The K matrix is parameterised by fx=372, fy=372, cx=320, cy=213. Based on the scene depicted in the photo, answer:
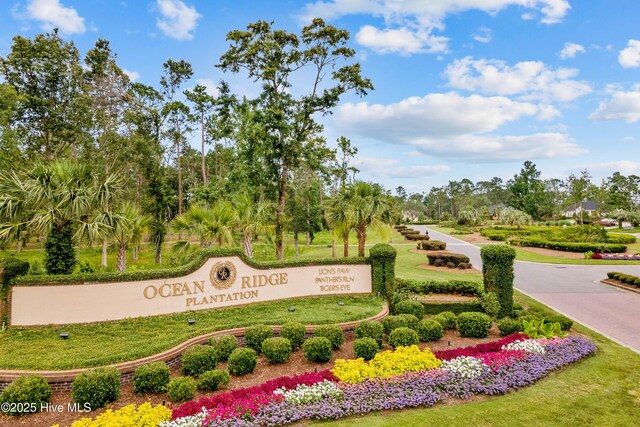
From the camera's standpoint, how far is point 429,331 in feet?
34.3

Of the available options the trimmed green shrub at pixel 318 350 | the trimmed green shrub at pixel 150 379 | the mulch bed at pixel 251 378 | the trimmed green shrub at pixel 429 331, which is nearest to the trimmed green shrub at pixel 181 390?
the mulch bed at pixel 251 378

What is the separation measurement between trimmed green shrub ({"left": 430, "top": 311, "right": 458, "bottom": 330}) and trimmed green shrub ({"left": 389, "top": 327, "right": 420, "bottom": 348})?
6.02 feet

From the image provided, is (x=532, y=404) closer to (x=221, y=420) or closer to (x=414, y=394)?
(x=414, y=394)

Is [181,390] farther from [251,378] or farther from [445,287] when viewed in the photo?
[445,287]

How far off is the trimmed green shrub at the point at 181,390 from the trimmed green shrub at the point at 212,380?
314 mm

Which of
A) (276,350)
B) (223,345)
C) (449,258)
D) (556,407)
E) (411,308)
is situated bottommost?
(556,407)

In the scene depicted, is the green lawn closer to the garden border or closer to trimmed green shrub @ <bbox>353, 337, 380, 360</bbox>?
trimmed green shrub @ <bbox>353, 337, 380, 360</bbox>

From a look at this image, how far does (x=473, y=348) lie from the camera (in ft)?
31.2

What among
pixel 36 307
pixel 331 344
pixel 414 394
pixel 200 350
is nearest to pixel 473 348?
pixel 414 394

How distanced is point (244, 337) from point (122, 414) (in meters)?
3.98

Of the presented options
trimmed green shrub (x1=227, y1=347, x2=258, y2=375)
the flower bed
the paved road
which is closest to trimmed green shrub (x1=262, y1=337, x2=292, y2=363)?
trimmed green shrub (x1=227, y1=347, x2=258, y2=375)

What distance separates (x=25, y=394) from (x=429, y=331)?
9.15m

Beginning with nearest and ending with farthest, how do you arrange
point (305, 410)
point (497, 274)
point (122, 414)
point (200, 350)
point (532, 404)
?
point (122, 414)
point (305, 410)
point (532, 404)
point (200, 350)
point (497, 274)

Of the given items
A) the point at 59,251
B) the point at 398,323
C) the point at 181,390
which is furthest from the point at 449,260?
the point at 59,251
